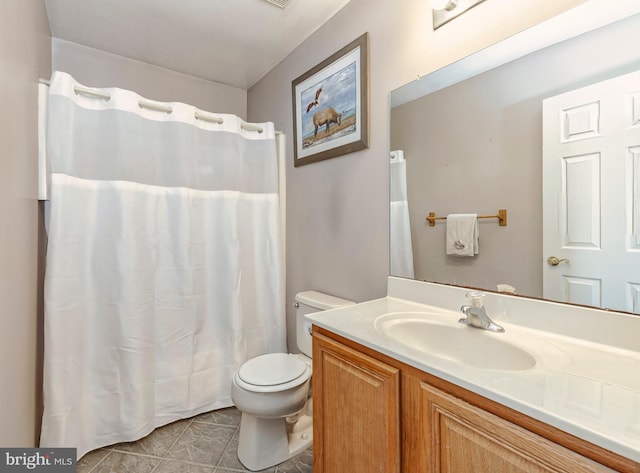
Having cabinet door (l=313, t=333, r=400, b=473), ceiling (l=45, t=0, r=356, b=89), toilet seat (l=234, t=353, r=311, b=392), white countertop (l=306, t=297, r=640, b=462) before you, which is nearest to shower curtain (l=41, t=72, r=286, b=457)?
toilet seat (l=234, t=353, r=311, b=392)

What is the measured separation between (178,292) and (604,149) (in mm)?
1963

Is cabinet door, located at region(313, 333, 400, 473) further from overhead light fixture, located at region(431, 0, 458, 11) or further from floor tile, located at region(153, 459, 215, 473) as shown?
overhead light fixture, located at region(431, 0, 458, 11)

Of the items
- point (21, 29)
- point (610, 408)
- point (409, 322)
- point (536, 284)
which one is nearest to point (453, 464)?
point (610, 408)

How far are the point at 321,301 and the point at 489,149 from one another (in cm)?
110

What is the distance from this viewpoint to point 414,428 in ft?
2.59

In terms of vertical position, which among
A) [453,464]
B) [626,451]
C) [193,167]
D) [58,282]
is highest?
[193,167]

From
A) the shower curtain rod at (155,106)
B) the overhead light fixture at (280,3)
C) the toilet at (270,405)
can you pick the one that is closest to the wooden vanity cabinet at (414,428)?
the toilet at (270,405)

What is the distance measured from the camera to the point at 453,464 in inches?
27.5

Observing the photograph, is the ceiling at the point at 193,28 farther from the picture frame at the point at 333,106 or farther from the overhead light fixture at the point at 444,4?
the overhead light fixture at the point at 444,4

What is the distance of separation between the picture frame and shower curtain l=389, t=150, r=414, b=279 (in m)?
0.23

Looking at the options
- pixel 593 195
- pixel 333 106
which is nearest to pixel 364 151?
pixel 333 106

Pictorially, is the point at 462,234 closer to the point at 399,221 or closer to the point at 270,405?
the point at 399,221

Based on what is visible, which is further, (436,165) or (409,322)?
(436,165)

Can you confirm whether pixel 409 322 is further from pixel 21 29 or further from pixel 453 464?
pixel 21 29
